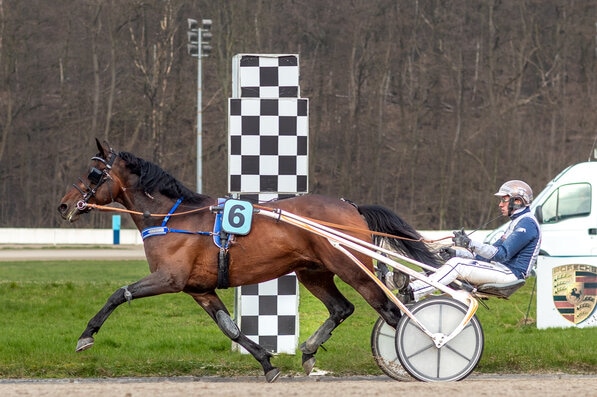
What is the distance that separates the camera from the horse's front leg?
9031mm

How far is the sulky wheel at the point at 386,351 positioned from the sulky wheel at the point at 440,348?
614 millimetres

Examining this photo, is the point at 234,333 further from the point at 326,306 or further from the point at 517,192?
the point at 517,192

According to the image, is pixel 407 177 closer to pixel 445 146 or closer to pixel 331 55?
pixel 445 146

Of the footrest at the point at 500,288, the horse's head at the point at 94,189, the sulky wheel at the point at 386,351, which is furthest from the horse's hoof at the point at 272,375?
the horse's head at the point at 94,189

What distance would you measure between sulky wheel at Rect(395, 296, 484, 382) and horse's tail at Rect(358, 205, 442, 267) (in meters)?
0.77

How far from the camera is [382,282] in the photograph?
31.0 ft

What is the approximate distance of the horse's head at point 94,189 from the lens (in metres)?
9.70

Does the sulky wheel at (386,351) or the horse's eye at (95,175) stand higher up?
the horse's eye at (95,175)

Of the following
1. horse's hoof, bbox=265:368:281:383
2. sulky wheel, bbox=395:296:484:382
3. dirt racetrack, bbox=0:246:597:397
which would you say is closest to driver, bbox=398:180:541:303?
sulky wheel, bbox=395:296:484:382

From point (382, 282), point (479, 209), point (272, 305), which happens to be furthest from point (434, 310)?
Result: point (479, 209)

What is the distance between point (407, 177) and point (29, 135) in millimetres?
14877

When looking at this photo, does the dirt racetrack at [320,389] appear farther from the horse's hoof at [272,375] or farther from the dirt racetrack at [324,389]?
the horse's hoof at [272,375]

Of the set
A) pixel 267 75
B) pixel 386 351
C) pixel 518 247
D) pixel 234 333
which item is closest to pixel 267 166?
pixel 267 75

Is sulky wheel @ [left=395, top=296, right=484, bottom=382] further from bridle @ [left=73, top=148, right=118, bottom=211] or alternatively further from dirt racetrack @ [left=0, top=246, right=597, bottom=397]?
bridle @ [left=73, top=148, right=118, bottom=211]
